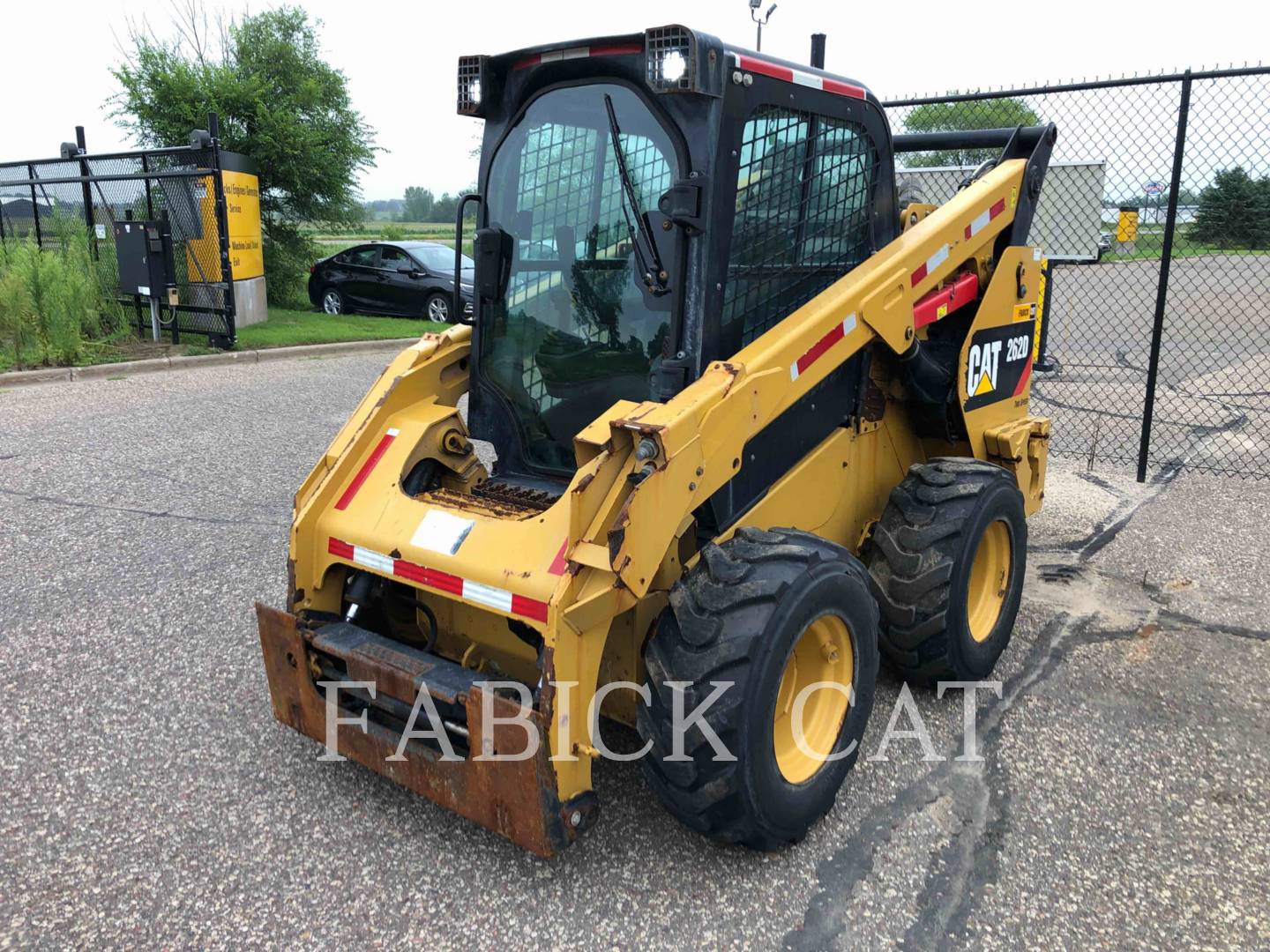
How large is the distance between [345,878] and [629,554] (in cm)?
129

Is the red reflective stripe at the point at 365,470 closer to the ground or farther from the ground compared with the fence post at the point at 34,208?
closer to the ground

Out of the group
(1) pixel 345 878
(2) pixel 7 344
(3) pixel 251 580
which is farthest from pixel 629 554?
(2) pixel 7 344

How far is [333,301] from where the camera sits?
15.9 metres

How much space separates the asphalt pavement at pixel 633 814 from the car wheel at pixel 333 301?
36.6 ft

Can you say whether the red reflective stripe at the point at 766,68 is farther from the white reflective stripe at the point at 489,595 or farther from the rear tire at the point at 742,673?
the white reflective stripe at the point at 489,595

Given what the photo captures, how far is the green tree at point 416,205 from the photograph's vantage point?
186 ft

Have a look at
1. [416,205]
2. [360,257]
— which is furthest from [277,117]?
[416,205]

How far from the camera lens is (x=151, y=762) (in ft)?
11.3

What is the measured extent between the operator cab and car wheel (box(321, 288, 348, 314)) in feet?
42.5

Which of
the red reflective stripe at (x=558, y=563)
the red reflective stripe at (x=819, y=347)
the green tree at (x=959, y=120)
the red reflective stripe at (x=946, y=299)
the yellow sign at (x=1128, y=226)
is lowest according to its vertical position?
the red reflective stripe at (x=558, y=563)

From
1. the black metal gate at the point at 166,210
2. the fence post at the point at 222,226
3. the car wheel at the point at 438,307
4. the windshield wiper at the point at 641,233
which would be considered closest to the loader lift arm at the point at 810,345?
the windshield wiper at the point at 641,233

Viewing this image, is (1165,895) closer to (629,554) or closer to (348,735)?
(629,554)

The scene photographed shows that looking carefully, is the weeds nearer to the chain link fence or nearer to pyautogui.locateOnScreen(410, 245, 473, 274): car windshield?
pyautogui.locateOnScreen(410, 245, 473, 274): car windshield

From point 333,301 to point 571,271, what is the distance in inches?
531
